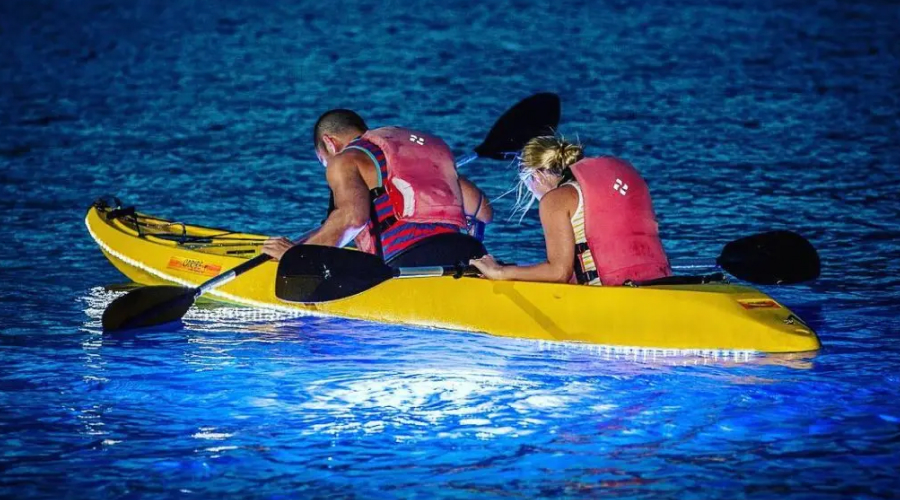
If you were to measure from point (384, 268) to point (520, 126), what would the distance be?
5.29 ft

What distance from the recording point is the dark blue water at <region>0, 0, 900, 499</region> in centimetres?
527

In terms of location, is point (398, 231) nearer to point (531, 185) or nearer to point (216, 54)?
point (531, 185)

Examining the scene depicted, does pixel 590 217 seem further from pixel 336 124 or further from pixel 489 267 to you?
pixel 336 124

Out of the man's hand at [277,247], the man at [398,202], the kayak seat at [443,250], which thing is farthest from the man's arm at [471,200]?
the man's hand at [277,247]

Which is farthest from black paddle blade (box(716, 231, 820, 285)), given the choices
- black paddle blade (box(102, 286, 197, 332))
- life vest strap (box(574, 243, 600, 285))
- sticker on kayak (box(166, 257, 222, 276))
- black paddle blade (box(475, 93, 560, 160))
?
sticker on kayak (box(166, 257, 222, 276))

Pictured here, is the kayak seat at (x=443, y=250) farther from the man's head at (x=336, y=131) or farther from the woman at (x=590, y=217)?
the man's head at (x=336, y=131)

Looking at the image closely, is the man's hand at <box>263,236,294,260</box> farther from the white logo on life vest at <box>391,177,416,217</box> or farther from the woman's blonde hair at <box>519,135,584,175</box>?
the woman's blonde hair at <box>519,135,584,175</box>

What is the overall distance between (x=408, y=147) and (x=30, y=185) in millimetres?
5354

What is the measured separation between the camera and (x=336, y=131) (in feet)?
24.5

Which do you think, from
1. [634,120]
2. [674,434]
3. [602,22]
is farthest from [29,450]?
[602,22]

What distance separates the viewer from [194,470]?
521cm

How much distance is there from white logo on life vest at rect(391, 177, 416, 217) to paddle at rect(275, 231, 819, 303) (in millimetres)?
342

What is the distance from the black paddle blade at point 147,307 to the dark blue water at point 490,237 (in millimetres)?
110

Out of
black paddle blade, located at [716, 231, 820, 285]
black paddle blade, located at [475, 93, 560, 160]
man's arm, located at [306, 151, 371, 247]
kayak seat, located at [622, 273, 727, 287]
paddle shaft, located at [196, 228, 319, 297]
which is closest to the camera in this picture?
kayak seat, located at [622, 273, 727, 287]
